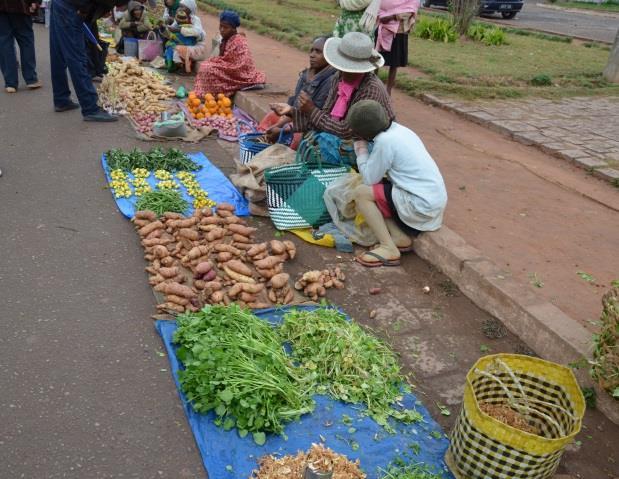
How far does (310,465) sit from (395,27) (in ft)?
18.4

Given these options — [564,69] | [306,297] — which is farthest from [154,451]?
[564,69]

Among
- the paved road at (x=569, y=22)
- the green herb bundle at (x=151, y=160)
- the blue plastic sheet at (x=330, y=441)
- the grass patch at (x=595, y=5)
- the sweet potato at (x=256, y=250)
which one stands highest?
the grass patch at (x=595, y=5)

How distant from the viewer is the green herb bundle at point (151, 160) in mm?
5379

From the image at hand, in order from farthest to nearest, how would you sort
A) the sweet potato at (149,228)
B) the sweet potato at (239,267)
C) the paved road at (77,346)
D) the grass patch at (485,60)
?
1. the grass patch at (485,60)
2. the sweet potato at (149,228)
3. the sweet potato at (239,267)
4. the paved road at (77,346)

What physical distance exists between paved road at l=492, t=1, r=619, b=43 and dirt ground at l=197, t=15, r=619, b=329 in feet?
40.7

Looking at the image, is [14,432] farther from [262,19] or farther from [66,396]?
[262,19]

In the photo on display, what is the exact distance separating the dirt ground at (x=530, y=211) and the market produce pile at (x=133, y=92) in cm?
321

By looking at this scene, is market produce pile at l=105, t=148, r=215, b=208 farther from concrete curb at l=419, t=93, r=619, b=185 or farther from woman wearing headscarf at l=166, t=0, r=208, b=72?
concrete curb at l=419, t=93, r=619, b=185

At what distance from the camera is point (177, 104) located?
24.8 ft

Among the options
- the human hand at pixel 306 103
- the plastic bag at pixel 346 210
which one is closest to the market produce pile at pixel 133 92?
the human hand at pixel 306 103

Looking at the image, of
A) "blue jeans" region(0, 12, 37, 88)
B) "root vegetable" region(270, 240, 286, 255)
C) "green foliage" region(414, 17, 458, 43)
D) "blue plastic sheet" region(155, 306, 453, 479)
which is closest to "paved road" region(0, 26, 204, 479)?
"blue plastic sheet" region(155, 306, 453, 479)

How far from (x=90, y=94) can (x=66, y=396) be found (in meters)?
4.79

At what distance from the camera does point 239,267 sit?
380 cm

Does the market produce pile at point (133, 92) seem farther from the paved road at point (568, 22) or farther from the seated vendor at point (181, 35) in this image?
the paved road at point (568, 22)
